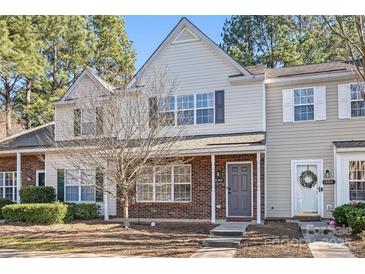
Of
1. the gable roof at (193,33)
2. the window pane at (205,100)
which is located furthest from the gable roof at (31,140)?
the window pane at (205,100)

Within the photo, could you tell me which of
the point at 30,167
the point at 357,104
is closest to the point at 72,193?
the point at 30,167

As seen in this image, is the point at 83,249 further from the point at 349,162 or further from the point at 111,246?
the point at 349,162

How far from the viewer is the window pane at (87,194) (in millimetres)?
15000

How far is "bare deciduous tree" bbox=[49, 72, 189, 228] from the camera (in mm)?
11211

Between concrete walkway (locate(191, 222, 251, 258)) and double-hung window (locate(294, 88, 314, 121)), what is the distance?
3.99 meters

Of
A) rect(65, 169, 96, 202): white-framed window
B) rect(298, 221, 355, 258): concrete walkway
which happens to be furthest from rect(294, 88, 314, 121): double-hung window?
rect(65, 169, 96, 202): white-framed window

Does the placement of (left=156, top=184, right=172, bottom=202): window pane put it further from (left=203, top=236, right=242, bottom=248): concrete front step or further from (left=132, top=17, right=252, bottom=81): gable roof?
(left=203, top=236, right=242, bottom=248): concrete front step

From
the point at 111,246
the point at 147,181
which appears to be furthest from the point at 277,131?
the point at 111,246

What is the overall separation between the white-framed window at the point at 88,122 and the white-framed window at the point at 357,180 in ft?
25.9
